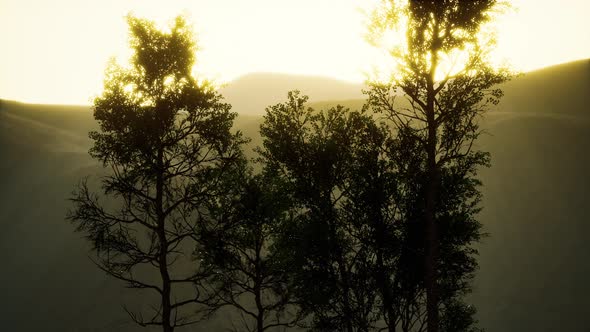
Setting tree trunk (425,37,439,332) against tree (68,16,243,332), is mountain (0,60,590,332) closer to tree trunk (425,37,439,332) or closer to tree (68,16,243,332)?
tree trunk (425,37,439,332)

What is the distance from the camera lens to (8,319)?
2079 inches

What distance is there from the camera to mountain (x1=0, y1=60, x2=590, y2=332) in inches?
2132

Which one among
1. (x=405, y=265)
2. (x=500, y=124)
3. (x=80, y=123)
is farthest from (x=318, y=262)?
(x=80, y=123)

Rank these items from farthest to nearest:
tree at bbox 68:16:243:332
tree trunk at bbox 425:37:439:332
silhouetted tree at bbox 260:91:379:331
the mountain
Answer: the mountain, silhouetted tree at bbox 260:91:379:331, tree at bbox 68:16:243:332, tree trunk at bbox 425:37:439:332

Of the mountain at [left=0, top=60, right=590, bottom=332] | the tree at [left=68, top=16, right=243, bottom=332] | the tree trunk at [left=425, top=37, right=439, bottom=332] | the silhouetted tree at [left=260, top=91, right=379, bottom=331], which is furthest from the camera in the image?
the mountain at [left=0, top=60, right=590, bottom=332]

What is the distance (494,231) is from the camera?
6625cm

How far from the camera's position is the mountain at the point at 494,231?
54.2 metres

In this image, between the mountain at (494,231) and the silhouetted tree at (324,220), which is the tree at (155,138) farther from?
the mountain at (494,231)

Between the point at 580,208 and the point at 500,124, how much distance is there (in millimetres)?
22937

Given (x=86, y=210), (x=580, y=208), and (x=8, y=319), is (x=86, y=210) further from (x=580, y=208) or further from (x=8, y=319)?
(x=580, y=208)

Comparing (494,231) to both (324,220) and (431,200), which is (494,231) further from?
(431,200)

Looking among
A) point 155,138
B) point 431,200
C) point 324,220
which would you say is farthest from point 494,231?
point 155,138

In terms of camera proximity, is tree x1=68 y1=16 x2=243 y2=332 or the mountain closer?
tree x1=68 y1=16 x2=243 y2=332

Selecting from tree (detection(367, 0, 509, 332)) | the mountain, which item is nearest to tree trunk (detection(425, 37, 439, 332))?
tree (detection(367, 0, 509, 332))
